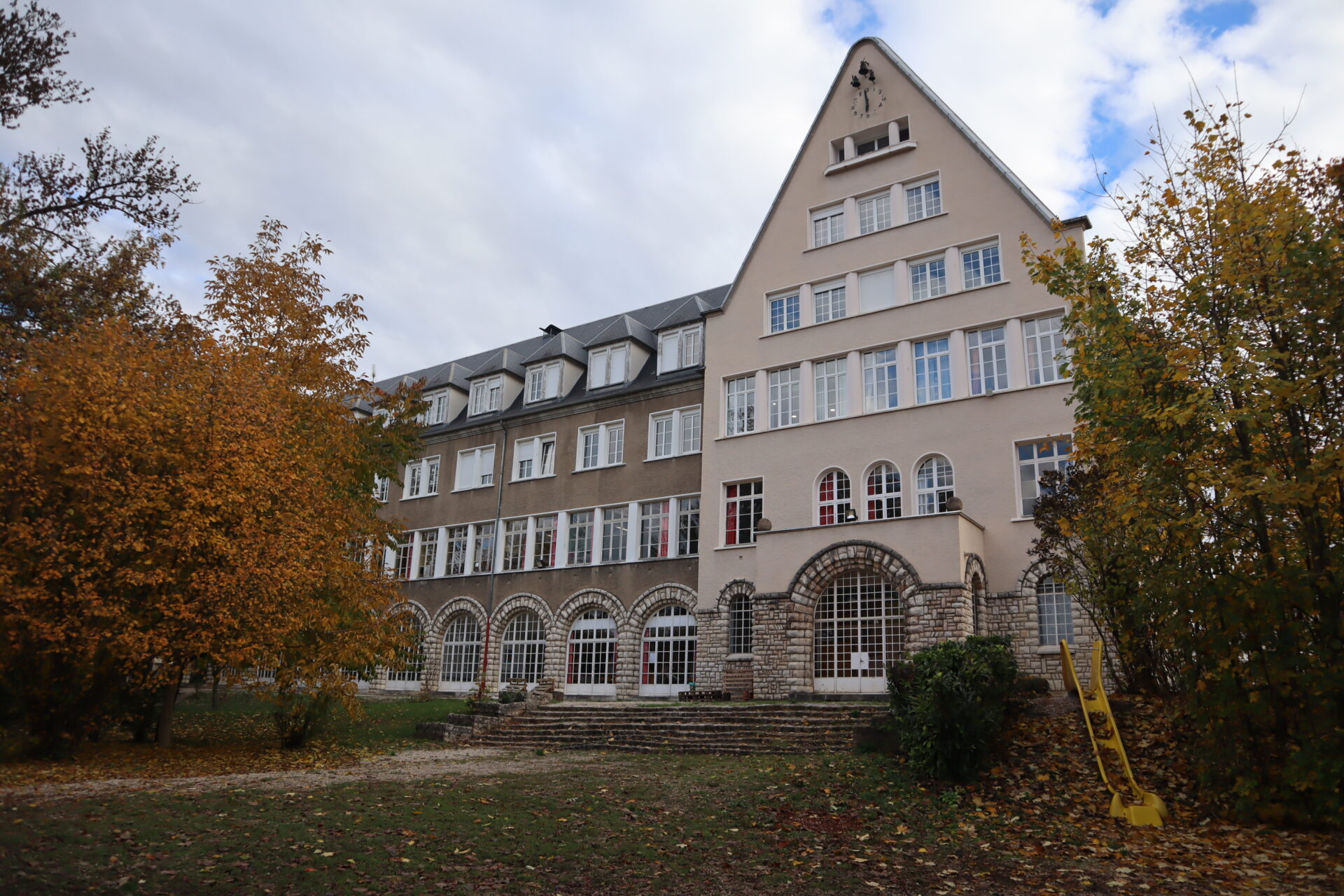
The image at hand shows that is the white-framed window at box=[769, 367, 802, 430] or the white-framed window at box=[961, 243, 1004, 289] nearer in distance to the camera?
the white-framed window at box=[961, 243, 1004, 289]

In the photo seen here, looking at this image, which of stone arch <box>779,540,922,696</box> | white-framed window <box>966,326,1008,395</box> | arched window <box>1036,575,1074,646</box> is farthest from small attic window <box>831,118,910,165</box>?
arched window <box>1036,575,1074,646</box>

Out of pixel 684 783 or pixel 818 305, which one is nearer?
pixel 684 783

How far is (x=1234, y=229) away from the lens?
941cm

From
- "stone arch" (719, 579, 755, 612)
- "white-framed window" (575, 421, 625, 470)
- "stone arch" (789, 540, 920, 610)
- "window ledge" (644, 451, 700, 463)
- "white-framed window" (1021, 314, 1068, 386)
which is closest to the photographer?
"stone arch" (789, 540, 920, 610)

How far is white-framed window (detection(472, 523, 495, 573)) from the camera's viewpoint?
103 ft

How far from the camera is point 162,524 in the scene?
484 inches

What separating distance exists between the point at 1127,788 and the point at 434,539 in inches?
1069

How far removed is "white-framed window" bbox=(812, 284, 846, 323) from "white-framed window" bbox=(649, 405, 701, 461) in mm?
4933

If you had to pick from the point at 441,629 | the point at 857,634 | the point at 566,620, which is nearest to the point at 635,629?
the point at 566,620

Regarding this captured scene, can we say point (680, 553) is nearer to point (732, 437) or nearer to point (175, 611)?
point (732, 437)

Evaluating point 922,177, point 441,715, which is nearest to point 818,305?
point 922,177

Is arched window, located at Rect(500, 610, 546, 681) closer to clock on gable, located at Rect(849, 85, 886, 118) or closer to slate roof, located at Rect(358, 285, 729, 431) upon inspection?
slate roof, located at Rect(358, 285, 729, 431)

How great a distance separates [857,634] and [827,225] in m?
11.9

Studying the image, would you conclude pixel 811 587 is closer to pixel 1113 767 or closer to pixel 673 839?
pixel 1113 767
